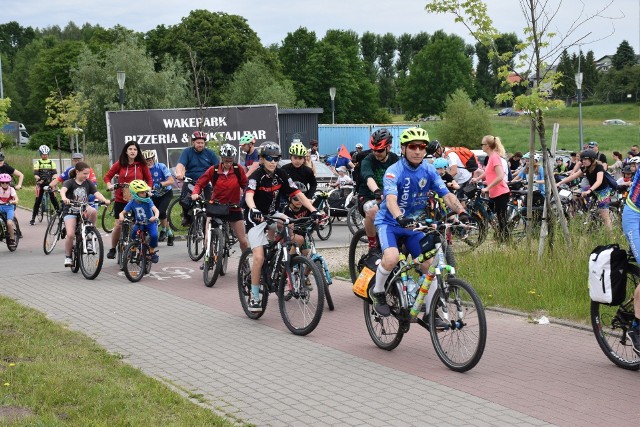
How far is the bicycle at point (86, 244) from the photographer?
44.0 feet

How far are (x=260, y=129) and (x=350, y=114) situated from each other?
61105 millimetres

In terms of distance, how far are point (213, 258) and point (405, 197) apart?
505 cm

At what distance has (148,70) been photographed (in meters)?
59.8

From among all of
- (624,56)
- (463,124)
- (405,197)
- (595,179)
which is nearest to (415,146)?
(405,197)

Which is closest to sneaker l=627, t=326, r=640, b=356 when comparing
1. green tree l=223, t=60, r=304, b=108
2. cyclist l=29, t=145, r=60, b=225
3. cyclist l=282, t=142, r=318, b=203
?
cyclist l=282, t=142, r=318, b=203

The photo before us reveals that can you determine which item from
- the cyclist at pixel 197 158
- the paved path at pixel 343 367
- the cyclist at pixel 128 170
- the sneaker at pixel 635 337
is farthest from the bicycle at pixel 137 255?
the sneaker at pixel 635 337

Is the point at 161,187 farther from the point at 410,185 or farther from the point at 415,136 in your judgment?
the point at 415,136

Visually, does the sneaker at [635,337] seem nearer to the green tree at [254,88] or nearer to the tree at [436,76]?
the green tree at [254,88]

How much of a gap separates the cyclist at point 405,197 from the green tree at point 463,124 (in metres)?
62.5

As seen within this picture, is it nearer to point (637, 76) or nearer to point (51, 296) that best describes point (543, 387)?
point (51, 296)

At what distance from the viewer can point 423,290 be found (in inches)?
298

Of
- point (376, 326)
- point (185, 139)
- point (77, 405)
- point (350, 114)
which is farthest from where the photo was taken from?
point (350, 114)

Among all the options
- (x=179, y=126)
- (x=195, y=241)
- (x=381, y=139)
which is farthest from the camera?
(x=179, y=126)

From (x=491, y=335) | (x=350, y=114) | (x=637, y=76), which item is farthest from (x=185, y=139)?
(x=637, y=76)
